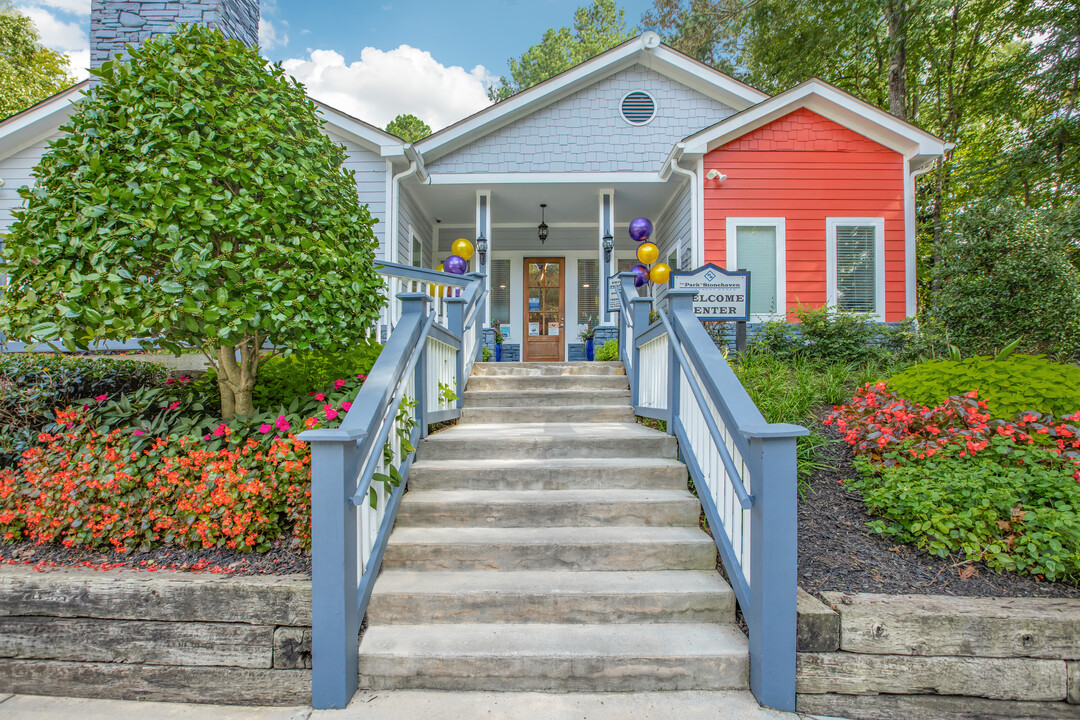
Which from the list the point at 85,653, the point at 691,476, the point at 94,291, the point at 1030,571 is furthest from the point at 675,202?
the point at 85,653

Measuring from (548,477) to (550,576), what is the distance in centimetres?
67

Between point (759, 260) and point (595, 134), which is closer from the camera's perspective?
point (759, 260)

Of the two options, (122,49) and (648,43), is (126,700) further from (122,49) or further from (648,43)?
Answer: (648,43)

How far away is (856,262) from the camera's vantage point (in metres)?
6.70

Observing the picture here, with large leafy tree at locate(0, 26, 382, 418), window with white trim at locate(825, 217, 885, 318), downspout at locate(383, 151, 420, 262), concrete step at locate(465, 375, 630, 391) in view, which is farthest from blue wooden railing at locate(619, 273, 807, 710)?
window with white trim at locate(825, 217, 885, 318)

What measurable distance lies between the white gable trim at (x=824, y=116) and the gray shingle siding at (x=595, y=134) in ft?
2.80

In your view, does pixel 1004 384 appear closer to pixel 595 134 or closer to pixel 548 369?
pixel 548 369

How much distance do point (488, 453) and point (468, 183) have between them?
5112mm

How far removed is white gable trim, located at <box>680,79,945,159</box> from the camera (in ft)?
21.3

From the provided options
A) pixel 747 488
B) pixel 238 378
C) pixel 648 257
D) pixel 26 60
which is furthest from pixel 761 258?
pixel 26 60

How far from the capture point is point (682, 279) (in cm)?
541

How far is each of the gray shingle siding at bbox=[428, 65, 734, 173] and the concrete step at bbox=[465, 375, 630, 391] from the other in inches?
158

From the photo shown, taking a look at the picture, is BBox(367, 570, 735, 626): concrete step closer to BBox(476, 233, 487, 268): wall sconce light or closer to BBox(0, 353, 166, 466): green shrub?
BBox(0, 353, 166, 466): green shrub

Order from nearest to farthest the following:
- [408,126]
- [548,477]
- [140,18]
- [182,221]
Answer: [182,221]
[548,477]
[140,18]
[408,126]
